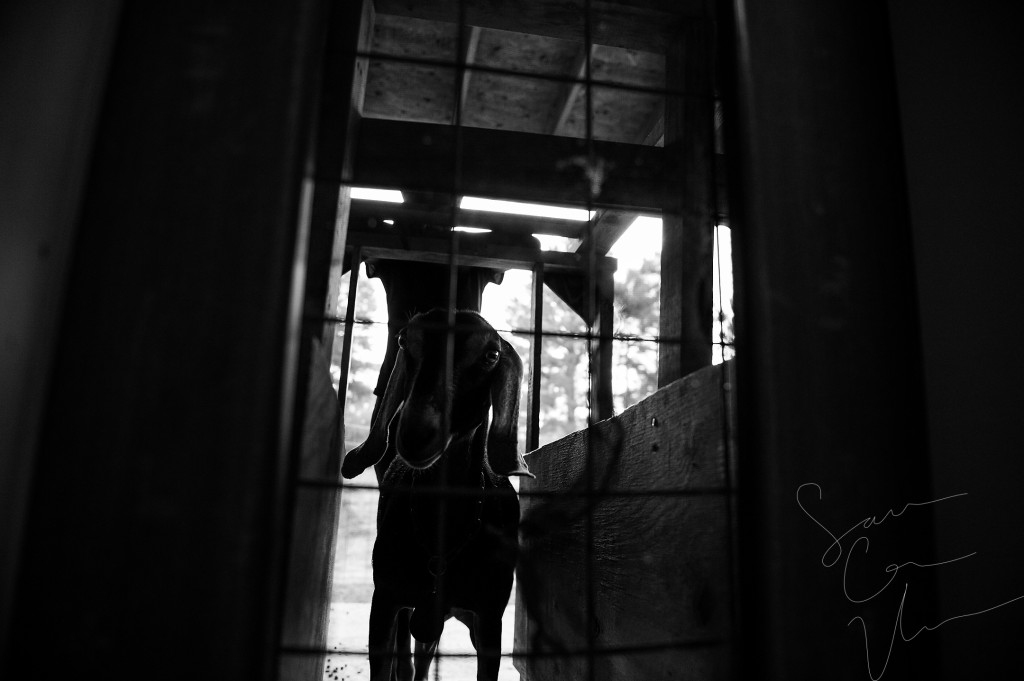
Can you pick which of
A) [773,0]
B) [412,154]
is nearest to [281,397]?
[773,0]

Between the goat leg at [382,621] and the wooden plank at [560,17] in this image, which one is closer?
the wooden plank at [560,17]

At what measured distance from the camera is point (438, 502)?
2.45 metres

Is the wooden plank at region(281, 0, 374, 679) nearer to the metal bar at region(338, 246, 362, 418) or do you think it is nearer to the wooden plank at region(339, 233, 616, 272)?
the metal bar at region(338, 246, 362, 418)

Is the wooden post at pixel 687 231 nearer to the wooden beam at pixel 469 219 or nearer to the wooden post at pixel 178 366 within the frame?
the wooden beam at pixel 469 219

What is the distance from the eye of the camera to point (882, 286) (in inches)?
41.8

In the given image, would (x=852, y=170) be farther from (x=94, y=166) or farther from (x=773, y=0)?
(x=94, y=166)

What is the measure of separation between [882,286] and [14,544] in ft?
4.67

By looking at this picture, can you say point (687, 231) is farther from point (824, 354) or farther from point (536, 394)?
point (536, 394)

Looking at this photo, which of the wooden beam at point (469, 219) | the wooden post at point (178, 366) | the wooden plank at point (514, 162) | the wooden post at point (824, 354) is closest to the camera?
the wooden post at point (178, 366)

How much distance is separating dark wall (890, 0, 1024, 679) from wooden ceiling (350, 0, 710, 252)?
1.69 ft

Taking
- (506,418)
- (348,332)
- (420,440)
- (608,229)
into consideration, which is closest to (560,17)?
(608,229)

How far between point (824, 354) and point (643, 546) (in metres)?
0.95

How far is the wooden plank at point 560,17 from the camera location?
7.49 feet

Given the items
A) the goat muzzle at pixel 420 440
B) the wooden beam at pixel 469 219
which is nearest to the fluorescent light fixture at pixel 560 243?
the wooden beam at pixel 469 219
